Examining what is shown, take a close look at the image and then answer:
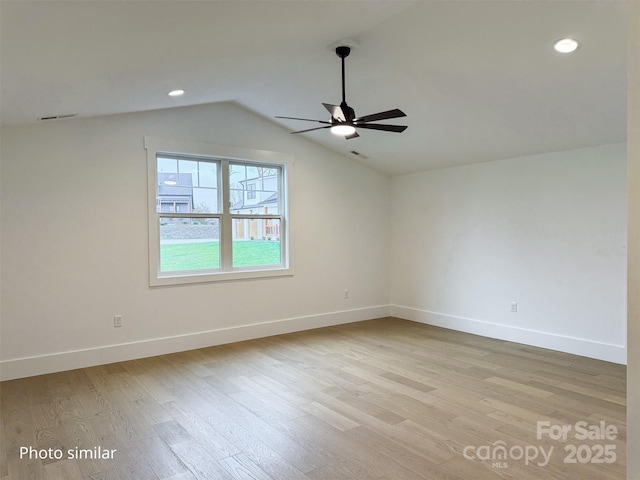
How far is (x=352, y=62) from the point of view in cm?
377

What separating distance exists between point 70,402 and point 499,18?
436cm

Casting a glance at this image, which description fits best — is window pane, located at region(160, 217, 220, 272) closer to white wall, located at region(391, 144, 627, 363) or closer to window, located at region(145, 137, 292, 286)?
window, located at region(145, 137, 292, 286)

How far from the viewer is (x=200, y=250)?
205 inches

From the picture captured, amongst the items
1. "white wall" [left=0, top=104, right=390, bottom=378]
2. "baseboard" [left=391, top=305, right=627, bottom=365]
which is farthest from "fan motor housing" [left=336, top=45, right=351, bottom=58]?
"baseboard" [left=391, top=305, right=627, bottom=365]

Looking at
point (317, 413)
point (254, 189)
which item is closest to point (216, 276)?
point (254, 189)

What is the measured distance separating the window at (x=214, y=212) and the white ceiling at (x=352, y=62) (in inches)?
29.1

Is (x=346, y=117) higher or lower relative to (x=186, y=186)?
higher

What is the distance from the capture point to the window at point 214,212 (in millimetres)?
4902

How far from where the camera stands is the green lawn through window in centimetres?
498

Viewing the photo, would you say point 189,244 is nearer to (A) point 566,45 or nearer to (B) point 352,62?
(B) point 352,62

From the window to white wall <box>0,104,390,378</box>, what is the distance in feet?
0.43

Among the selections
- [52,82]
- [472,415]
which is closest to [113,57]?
[52,82]

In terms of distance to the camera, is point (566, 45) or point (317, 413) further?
point (317, 413)

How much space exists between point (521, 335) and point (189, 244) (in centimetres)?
424
